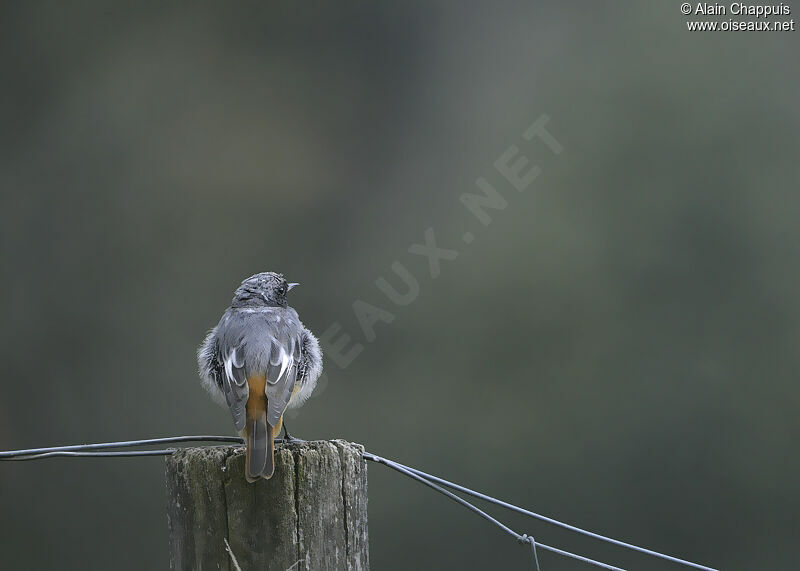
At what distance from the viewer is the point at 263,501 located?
2.15 m

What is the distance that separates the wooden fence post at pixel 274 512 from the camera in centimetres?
213

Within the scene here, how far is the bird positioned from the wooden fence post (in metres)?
0.23

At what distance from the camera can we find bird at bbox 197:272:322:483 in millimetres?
2752

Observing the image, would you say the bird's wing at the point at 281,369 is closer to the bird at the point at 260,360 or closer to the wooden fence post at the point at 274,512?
the bird at the point at 260,360

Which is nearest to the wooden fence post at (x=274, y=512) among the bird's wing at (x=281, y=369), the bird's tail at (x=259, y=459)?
the bird's tail at (x=259, y=459)

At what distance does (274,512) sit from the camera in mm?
2148

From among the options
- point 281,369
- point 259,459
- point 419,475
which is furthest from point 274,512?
point 281,369

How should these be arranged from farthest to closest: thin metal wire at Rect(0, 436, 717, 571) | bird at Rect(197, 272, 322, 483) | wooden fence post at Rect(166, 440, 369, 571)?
bird at Rect(197, 272, 322, 483), thin metal wire at Rect(0, 436, 717, 571), wooden fence post at Rect(166, 440, 369, 571)

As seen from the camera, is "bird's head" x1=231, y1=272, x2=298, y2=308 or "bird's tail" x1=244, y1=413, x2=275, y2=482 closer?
"bird's tail" x1=244, y1=413, x2=275, y2=482

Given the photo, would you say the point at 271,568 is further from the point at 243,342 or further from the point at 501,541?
the point at 501,541

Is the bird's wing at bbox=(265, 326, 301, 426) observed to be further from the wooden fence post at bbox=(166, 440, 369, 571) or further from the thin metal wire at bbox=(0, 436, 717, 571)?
the wooden fence post at bbox=(166, 440, 369, 571)

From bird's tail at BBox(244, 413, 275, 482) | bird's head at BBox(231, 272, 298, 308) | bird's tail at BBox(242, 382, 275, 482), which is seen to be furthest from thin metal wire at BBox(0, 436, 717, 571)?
bird's head at BBox(231, 272, 298, 308)

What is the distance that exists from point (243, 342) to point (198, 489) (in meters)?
0.84

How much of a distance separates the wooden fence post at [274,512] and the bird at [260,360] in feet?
0.76
